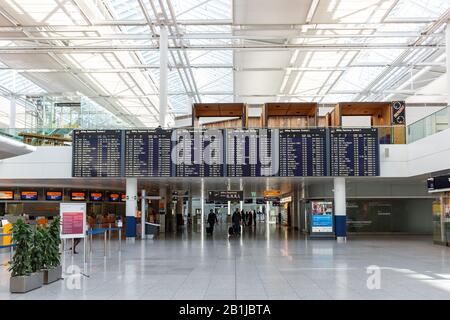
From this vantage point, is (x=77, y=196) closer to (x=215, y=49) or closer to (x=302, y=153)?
(x=215, y=49)

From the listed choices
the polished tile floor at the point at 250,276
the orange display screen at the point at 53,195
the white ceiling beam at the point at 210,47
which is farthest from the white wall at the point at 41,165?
the orange display screen at the point at 53,195

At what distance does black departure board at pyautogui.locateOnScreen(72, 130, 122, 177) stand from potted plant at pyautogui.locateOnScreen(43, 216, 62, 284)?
35.5 ft

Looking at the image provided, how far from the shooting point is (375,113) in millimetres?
25062

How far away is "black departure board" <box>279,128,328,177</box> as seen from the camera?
20984mm

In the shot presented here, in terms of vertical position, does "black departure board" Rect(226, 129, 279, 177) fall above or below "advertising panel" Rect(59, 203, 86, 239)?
above

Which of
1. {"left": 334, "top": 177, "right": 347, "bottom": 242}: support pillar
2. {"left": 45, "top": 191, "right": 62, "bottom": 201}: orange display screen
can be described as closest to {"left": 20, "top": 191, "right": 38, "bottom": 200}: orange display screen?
{"left": 45, "top": 191, "right": 62, "bottom": 201}: orange display screen

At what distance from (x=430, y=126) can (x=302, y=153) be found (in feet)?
17.0

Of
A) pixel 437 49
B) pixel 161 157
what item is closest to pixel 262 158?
pixel 161 157

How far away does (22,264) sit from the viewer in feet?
29.9

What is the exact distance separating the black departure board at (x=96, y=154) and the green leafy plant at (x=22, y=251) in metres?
11.9

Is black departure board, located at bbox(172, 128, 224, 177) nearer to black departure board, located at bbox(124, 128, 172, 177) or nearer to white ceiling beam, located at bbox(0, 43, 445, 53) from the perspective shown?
black departure board, located at bbox(124, 128, 172, 177)

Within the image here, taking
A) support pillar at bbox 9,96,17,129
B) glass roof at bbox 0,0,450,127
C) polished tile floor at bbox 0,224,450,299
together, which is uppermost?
glass roof at bbox 0,0,450,127

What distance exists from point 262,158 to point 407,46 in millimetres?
11248
